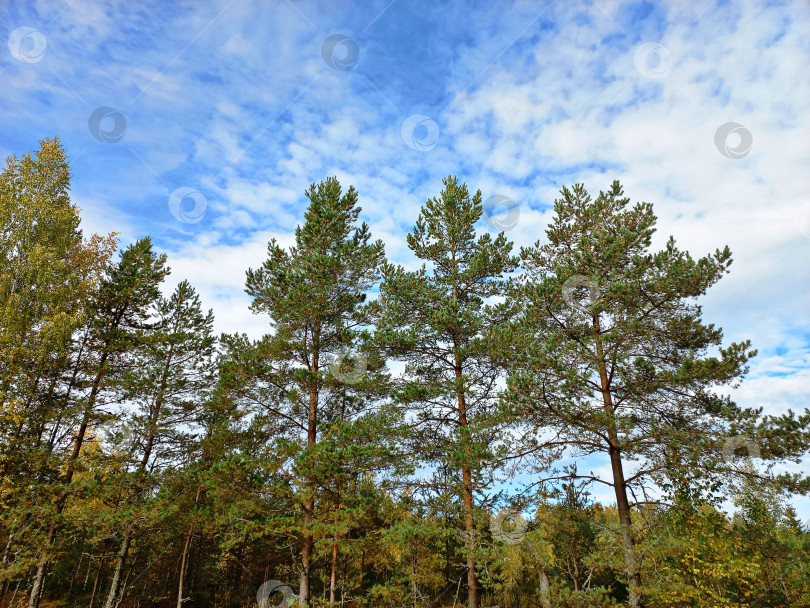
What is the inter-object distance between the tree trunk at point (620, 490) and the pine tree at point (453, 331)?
3.11 metres

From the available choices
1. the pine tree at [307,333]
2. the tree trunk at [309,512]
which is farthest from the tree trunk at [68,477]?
the tree trunk at [309,512]

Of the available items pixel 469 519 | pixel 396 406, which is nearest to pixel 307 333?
pixel 396 406

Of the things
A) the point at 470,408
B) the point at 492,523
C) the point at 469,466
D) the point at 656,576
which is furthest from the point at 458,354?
the point at 656,576

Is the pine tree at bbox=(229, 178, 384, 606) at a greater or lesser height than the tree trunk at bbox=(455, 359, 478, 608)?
greater

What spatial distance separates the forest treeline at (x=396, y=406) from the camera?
1041cm

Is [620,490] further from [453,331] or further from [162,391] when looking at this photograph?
[162,391]

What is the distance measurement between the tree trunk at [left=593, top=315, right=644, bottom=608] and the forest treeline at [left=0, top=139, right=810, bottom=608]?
60 millimetres

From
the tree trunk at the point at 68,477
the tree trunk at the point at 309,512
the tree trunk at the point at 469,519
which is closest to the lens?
the tree trunk at the point at 469,519

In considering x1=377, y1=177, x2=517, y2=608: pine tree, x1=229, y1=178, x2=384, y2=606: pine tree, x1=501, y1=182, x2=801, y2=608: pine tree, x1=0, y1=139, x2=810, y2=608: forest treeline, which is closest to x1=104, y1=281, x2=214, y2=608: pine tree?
x1=0, y1=139, x2=810, y2=608: forest treeline

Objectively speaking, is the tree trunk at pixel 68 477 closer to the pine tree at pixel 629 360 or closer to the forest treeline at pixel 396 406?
the forest treeline at pixel 396 406

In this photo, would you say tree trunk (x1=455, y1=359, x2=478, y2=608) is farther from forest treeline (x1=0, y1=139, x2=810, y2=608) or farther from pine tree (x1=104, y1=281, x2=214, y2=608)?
pine tree (x1=104, y1=281, x2=214, y2=608)

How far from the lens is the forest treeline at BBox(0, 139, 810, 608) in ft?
34.2

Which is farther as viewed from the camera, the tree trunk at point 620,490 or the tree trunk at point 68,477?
the tree trunk at point 68,477

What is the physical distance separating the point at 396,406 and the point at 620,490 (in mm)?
6753
